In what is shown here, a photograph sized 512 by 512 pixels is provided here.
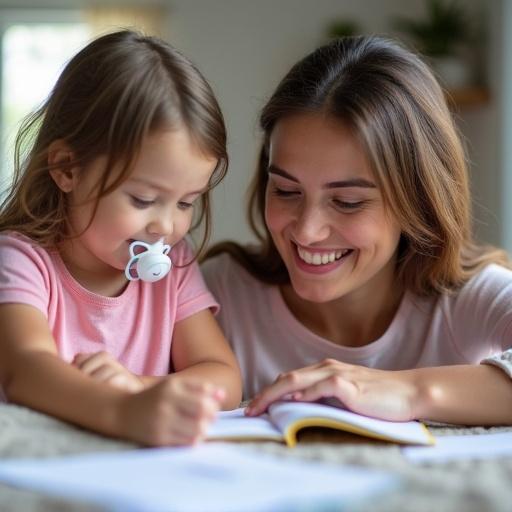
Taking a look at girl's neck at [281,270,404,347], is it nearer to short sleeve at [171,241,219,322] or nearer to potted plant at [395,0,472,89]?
short sleeve at [171,241,219,322]

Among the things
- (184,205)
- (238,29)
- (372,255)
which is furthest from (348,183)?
(238,29)

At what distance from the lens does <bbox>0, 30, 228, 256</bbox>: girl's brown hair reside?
1.30 m

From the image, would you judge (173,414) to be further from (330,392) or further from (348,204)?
(348,204)

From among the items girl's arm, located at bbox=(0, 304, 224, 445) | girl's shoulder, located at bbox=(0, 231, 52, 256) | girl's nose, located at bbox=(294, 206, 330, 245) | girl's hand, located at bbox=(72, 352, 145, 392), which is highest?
girl's nose, located at bbox=(294, 206, 330, 245)

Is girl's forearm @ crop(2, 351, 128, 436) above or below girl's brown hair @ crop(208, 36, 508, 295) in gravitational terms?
below

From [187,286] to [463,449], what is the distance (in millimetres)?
641

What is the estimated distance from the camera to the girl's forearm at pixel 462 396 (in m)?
1.28

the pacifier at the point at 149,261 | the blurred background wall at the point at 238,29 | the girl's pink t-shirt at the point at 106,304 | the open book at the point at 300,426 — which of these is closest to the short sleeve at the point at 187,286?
the girl's pink t-shirt at the point at 106,304

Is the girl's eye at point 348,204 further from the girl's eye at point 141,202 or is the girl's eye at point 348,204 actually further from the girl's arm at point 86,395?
the girl's arm at point 86,395

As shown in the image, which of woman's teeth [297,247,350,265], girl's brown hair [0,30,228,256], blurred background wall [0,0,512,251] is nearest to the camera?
girl's brown hair [0,30,228,256]

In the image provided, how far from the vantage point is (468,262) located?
1.70 metres

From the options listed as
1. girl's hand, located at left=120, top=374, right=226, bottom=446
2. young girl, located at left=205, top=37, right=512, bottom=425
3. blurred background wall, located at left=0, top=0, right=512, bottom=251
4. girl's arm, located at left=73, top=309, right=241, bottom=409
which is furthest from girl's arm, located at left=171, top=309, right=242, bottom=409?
blurred background wall, located at left=0, top=0, right=512, bottom=251

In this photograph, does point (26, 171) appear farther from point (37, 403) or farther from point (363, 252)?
point (363, 252)

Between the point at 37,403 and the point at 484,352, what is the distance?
871 millimetres
